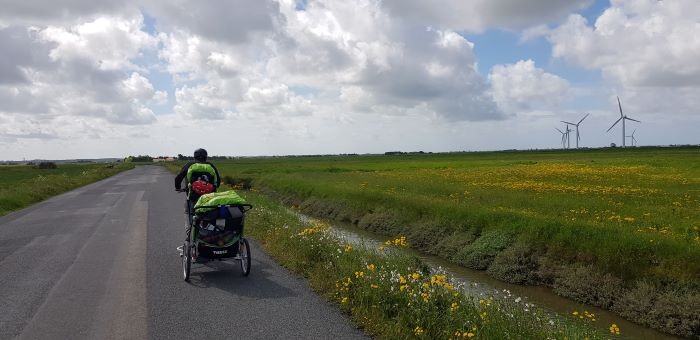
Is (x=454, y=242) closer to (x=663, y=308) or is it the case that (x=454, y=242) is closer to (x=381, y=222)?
(x=381, y=222)

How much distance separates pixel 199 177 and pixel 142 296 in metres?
2.73

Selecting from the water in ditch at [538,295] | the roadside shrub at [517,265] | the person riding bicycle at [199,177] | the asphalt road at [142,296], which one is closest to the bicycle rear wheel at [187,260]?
the asphalt road at [142,296]

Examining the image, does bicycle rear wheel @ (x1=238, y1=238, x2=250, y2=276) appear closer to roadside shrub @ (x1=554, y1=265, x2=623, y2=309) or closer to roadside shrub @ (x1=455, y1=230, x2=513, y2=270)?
roadside shrub @ (x1=455, y1=230, x2=513, y2=270)

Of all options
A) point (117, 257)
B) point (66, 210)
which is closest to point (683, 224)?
point (117, 257)

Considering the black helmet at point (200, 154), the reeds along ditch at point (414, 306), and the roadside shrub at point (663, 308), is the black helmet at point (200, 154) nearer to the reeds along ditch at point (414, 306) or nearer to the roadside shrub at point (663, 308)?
the reeds along ditch at point (414, 306)

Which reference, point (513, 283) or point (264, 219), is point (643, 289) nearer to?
point (513, 283)

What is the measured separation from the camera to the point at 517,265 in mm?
10680

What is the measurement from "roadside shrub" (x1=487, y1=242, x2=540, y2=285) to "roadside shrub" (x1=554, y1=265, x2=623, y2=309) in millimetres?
667

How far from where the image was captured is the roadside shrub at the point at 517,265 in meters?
10.4

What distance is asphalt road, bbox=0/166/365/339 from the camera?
5.74m

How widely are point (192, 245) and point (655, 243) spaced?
337 inches

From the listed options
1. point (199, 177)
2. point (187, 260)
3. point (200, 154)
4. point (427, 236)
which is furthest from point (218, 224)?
point (427, 236)

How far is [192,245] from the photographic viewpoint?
27.0ft

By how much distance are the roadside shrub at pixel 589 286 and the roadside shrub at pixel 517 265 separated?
0.67m
